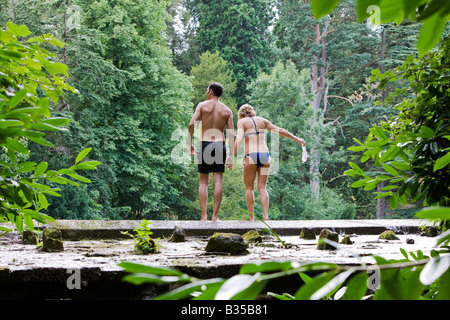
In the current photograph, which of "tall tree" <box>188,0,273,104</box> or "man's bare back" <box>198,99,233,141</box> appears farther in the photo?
"tall tree" <box>188,0,273,104</box>

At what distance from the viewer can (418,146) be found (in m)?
1.47

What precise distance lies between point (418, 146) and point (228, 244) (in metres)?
1.75

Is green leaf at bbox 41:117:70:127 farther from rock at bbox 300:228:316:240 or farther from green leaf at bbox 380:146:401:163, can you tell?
rock at bbox 300:228:316:240

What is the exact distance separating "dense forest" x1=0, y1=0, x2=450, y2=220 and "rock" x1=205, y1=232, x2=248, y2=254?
12.0 metres

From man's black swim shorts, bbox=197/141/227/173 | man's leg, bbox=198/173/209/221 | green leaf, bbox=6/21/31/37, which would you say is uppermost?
green leaf, bbox=6/21/31/37

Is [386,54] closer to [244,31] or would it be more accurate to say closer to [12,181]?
[244,31]

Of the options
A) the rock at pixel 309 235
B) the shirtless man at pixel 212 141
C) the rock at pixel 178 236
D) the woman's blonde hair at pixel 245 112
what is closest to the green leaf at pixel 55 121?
the rock at pixel 178 236

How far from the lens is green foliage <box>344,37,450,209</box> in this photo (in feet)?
4.66

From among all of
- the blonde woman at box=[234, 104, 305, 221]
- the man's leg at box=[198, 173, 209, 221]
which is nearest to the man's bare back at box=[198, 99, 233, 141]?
the blonde woman at box=[234, 104, 305, 221]

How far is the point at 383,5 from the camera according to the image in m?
0.46

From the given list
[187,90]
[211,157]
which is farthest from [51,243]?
[187,90]

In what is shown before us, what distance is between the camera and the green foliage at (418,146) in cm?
142

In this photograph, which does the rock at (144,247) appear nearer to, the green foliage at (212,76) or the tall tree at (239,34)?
the green foliage at (212,76)

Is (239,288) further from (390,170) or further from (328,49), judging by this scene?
(328,49)
